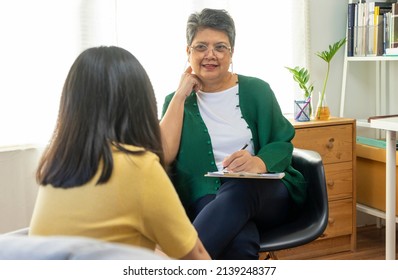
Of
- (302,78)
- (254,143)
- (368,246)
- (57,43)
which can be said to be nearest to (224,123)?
(254,143)

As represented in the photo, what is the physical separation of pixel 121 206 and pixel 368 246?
5.16ft

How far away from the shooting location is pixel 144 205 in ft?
2.64

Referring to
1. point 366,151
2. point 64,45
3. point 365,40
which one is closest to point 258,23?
point 365,40

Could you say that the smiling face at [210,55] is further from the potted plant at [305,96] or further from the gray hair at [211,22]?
the potted plant at [305,96]

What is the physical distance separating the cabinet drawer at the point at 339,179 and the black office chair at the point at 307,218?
0.52 metres

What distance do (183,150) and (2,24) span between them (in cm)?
65

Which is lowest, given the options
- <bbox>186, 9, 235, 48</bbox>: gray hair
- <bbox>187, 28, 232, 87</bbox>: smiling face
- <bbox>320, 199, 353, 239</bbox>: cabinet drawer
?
<bbox>320, 199, 353, 239</bbox>: cabinet drawer

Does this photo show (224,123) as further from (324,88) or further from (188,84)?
(324,88)

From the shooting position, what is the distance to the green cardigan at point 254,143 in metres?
1.46

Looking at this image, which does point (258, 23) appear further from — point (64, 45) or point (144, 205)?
point (144, 205)

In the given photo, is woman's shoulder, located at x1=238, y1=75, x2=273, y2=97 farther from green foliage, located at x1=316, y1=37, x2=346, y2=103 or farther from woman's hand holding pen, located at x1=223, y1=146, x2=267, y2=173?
green foliage, located at x1=316, y1=37, x2=346, y2=103

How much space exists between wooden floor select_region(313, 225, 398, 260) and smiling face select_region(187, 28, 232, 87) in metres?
0.82

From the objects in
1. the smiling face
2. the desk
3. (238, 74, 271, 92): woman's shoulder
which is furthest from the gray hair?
the desk

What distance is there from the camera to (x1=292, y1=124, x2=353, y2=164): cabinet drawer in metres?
2.06
